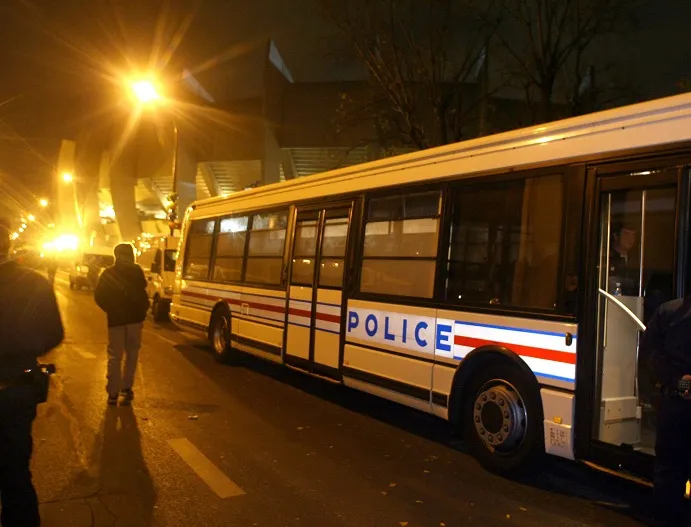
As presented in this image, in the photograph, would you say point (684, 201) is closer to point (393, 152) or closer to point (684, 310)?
point (684, 310)

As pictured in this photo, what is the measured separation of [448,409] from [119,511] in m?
3.01

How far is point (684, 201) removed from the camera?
14.0 feet

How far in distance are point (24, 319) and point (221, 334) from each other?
7.50m

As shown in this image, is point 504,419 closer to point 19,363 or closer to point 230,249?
point 19,363

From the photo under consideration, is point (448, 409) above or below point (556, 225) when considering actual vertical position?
below

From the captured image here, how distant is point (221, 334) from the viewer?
1047 cm

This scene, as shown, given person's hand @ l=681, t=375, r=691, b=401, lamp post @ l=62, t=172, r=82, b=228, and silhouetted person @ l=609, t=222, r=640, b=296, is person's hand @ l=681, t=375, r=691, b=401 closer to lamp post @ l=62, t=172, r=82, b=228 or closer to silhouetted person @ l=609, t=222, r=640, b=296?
silhouetted person @ l=609, t=222, r=640, b=296

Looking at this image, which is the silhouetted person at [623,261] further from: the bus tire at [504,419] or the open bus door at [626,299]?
the bus tire at [504,419]

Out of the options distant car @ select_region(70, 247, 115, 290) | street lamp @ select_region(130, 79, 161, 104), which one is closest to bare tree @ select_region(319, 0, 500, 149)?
street lamp @ select_region(130, 79, 161, 104)

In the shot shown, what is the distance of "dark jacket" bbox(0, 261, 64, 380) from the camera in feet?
A: 9.82

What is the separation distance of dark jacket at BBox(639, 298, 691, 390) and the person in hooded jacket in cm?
564

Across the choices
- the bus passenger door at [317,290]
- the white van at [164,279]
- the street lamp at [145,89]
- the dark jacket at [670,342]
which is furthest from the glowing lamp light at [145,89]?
the dark jacket at [670,342]

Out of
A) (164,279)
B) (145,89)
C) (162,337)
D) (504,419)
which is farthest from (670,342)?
(145,89)

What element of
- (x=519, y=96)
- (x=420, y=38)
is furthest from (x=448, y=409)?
(x=519, y=96)
